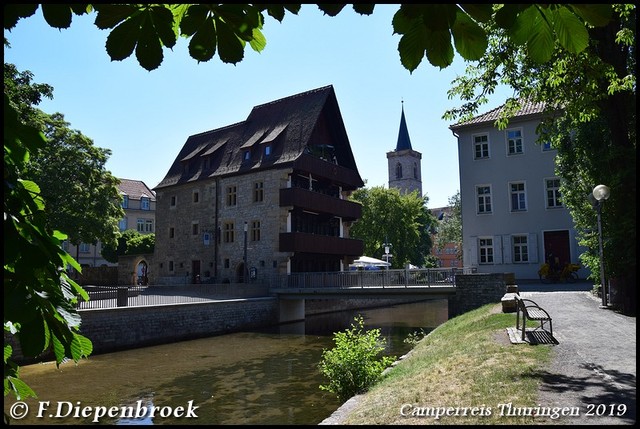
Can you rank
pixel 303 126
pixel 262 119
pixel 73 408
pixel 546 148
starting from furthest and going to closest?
1. pixel 262 119
2. pixel 303 126
3. pixel 546 148
4. pixel 73 408

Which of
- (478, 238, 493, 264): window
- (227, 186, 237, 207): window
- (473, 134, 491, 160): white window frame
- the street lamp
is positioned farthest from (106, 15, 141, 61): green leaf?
(227, 186, 237, 207): window

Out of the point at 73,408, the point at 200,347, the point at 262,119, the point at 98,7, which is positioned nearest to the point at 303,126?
the point at 262,119

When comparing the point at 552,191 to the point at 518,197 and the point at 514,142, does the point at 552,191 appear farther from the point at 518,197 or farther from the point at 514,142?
the point at 514,142

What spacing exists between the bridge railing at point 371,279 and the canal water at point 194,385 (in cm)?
382

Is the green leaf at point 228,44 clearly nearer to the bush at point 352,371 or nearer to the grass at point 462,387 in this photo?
the grass at point 462,387

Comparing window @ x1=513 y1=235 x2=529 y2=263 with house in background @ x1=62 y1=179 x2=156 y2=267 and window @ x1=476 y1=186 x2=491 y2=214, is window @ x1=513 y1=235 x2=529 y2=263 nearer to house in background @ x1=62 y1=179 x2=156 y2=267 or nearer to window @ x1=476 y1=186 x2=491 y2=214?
window @ x1=476 y1=186 x2=491 y2=214

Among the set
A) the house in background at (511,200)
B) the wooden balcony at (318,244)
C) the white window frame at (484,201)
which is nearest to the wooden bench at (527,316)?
the house in background at (511,200)

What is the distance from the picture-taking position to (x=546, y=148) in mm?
31781

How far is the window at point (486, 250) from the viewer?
1280 inches

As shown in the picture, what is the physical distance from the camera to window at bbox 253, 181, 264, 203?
36781 mm

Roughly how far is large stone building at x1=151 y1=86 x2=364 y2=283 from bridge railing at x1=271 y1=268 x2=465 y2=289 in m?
1.92

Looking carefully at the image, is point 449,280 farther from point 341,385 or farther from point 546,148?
point 341,385

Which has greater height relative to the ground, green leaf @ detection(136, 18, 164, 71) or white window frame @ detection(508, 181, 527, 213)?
white window frame @ detection(508, 181, 527, 213)

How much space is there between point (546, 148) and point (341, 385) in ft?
87.6
